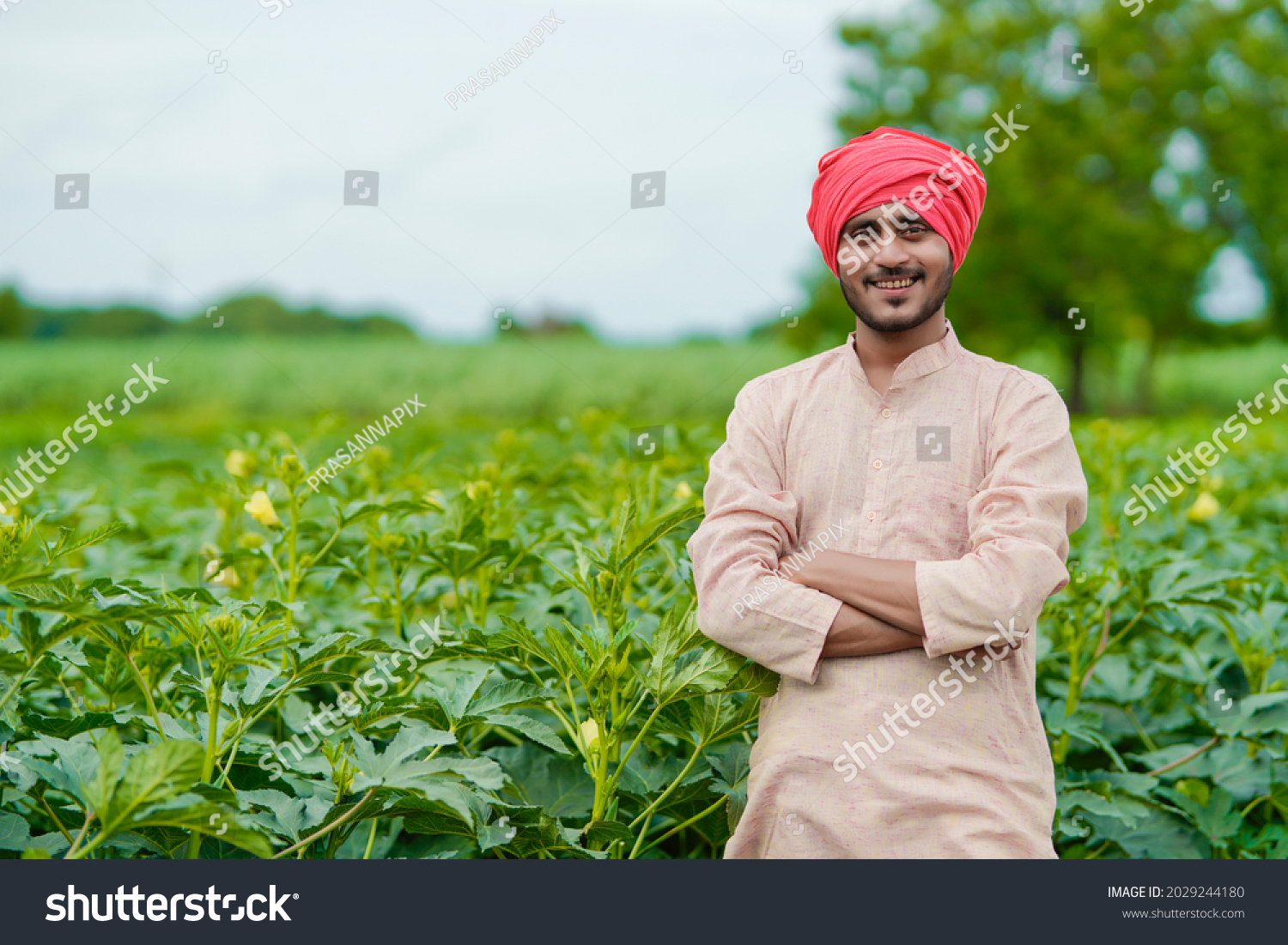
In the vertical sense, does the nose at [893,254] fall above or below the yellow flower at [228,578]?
above

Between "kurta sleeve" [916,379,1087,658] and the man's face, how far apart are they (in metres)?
0.23

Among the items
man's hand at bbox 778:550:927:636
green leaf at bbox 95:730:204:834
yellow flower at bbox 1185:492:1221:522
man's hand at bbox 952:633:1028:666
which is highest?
yellow flower at bbox 1185:492:1221:522

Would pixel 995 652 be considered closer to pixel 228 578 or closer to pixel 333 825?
pixel 333 825

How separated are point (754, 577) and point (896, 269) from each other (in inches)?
22.0

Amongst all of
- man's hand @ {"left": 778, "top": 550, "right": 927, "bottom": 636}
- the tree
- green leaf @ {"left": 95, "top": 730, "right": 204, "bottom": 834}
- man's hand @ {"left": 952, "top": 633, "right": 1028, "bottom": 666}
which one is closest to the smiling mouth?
man's hand @ {"left": 778, "top": 550, "right": 927, "bottom": 636}

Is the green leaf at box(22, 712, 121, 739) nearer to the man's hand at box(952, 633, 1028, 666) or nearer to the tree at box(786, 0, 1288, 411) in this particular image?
the man's hand at box(952, 633, 1028, 666)

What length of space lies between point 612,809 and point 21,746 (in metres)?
0.88

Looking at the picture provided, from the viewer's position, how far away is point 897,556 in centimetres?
166

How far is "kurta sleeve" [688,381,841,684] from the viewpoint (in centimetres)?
156

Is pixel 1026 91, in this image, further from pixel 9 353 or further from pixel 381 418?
pixel 381 418

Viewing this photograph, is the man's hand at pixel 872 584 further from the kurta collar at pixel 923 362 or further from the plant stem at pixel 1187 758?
the plant stem at pixel 1187 758

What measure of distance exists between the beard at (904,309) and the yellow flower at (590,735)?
2.63ft

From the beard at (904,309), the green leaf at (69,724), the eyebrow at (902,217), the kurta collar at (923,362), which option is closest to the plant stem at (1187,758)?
the kurta collar at (923,362)

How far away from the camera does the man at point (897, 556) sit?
1544mm
